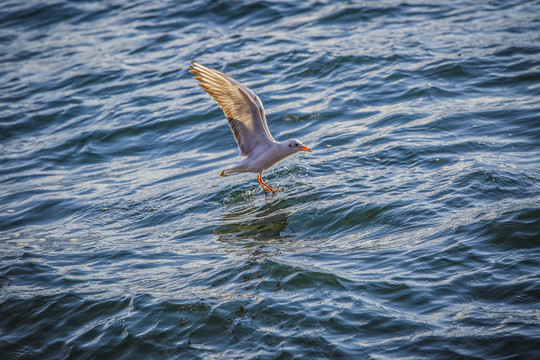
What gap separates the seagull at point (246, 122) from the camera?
7113 mm

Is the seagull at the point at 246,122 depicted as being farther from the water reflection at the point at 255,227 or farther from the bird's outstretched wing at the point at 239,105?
the water reflection at the point at 255,227

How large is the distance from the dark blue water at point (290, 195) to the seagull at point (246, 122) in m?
0.51

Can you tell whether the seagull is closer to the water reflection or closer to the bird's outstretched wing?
the bird's outstretched wing

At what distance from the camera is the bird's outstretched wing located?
23.2ft

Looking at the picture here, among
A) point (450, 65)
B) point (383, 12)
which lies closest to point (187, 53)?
point (383, 12)

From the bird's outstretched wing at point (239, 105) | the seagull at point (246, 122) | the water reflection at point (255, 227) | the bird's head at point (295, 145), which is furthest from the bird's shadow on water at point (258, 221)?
the bird's outstretched wing at point (239, 105)

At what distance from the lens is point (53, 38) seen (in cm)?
1633

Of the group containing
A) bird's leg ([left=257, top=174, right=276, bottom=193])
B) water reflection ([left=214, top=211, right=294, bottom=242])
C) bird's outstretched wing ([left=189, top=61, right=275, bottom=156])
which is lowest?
water reflection ([left=214, top=211, right=294, bottom=242])

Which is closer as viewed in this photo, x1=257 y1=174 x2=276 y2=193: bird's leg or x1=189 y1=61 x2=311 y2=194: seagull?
x1=189 y1=61 x2=311 y2=194: seagull

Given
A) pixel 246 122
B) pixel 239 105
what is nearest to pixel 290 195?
pixel 246 122

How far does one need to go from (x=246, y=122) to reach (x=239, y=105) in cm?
34

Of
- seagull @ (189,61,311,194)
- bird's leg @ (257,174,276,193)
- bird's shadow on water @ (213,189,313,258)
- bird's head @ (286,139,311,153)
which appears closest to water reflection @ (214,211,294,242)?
bird's shadow on water @ (213,189,313,258)

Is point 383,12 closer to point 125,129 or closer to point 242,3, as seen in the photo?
point 242,3

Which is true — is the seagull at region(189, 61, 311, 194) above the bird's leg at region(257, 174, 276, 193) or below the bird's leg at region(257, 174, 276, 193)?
above
